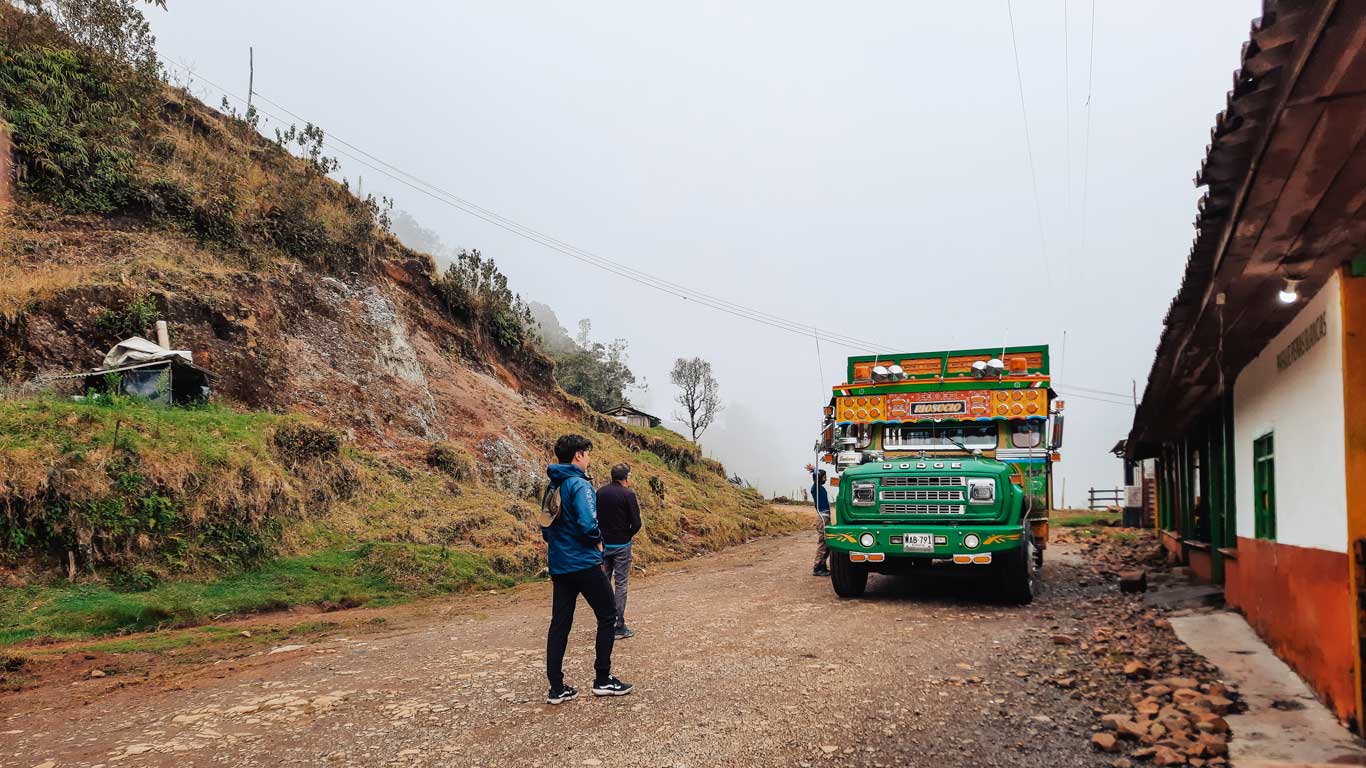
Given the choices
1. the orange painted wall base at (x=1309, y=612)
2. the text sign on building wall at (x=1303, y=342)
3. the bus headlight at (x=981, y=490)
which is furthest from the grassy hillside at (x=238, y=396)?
the text sign on building wall at (x=1303, y=342)

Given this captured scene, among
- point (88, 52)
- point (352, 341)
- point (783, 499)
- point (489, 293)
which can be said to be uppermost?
point (88, 52)

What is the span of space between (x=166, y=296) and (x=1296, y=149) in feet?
65.1

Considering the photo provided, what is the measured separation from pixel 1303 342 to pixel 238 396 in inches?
722

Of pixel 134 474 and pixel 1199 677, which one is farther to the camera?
pixel 134 474

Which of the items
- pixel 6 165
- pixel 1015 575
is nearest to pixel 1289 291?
pixel 1015 575

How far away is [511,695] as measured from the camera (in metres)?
5.86

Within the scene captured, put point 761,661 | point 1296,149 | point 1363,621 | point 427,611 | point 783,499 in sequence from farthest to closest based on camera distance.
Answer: point 783,499 → point 427,611 → point 761,661 → point 1363,621 → point 1296,149

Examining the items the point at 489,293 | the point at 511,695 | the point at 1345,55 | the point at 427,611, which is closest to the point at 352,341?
the point at 489,293

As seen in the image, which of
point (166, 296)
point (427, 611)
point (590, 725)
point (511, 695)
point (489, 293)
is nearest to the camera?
point (590, 725)

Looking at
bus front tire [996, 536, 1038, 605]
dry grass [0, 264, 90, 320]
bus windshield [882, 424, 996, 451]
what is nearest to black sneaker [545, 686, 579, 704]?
bus front tire [996, 536, 1038, 605]

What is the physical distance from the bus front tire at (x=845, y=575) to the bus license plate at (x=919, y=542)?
851 millimetres

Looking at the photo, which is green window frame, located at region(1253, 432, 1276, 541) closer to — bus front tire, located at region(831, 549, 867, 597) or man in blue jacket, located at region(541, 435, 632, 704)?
bus front tire, located at region(831, 549, 867, 597)

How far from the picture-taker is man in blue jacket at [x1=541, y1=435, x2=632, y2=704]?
5.61 meters

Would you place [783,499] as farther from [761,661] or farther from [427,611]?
[761,661]
